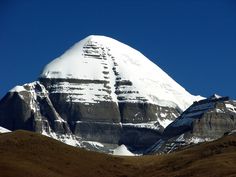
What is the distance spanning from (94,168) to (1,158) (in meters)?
22.9

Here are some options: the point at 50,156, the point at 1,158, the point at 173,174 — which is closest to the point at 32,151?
the point at 50,156

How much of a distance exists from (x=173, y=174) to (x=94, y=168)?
1643 cm

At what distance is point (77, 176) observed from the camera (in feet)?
618

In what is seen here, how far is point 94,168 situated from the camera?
200 meters

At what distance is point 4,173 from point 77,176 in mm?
23805

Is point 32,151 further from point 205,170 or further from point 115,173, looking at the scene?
point 205,170

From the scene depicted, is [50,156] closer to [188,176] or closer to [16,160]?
[16,160]

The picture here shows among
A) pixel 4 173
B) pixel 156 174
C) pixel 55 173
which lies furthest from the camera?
pixel 156 174

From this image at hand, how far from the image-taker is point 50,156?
653ft

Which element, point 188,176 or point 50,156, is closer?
point 188,176

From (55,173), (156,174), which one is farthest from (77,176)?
(156,174)

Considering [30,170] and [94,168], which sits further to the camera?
[94,168]

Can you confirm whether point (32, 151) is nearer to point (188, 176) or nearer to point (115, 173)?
point (115, 173)

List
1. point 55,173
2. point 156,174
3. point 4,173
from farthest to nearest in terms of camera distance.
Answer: point 156,174, point 55,173, point 4,173
